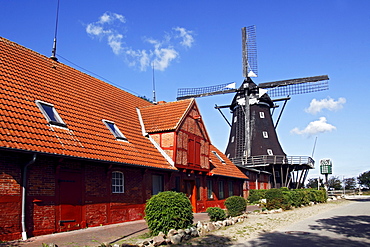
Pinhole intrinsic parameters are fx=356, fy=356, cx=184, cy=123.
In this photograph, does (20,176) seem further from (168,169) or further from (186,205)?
(168,169)

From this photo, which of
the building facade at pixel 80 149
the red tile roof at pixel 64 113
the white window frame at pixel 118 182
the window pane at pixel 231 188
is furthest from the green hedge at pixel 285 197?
the white window frame at pixel 118 182

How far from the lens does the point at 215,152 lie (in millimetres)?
28672

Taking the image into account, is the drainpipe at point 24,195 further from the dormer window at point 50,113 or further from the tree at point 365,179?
the tree at point 365,179

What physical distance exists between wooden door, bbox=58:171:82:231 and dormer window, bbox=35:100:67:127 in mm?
1923

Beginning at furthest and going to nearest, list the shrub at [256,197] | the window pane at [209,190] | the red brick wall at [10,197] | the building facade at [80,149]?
1. the shrub at [256,197]
2. the window pane at [209,190]
3. the building facade at [80,149]
4. the red brick wall at [10,197]

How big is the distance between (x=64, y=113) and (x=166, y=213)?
607cm

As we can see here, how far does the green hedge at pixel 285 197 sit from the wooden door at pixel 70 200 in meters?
13.8

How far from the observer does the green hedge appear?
23062 millimetres

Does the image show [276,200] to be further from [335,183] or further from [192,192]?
[335,183]

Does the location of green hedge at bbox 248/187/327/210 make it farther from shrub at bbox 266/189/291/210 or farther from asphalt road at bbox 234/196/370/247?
asphalt road at bbox 234/196/370/247

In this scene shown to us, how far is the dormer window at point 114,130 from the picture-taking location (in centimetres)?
1652

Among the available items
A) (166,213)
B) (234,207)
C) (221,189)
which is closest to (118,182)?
(166,213)

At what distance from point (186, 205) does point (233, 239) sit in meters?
1.93

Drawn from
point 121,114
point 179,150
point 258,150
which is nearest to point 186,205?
point 179,150
